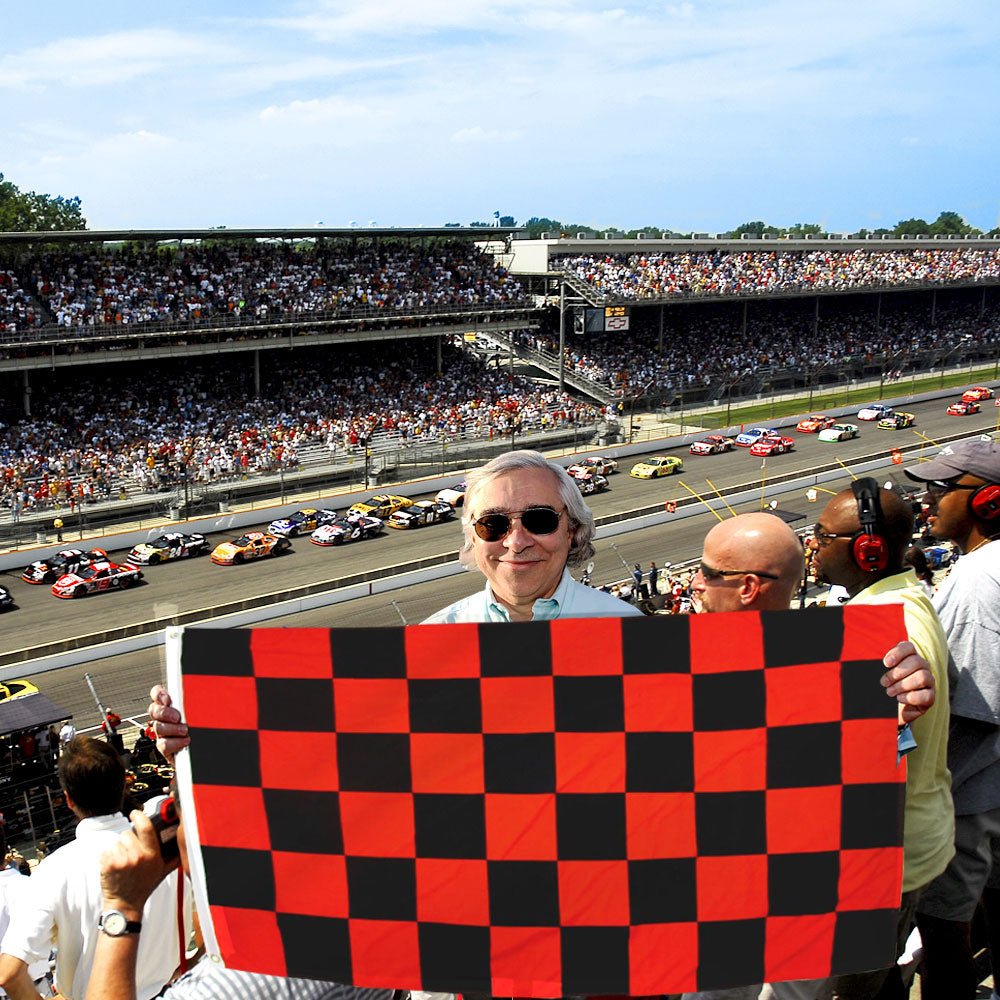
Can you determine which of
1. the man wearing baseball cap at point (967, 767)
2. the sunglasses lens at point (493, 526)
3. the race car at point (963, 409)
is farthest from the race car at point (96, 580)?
the race car at point (963, 409)

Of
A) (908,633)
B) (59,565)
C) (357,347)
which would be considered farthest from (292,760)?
(357,347)

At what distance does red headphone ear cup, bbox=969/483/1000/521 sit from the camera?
14.2ft

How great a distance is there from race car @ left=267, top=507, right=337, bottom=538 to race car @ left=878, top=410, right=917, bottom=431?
2648cm

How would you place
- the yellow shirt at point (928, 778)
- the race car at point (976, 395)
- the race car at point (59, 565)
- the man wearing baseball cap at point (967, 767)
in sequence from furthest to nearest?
1. the race car at point (976, 395)
2. the race car at point (59, 565)
3. the man wearing baseball cap at point (967, 767)
4. the yellow shirt at point (928, 778)

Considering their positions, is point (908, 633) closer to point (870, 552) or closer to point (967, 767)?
point (870, 552)

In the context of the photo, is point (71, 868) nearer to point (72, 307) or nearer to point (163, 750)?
point (163, 750)

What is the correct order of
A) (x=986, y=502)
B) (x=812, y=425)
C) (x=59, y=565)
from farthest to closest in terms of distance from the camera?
(x=812, y=425) → (x=59, y=565) → (x=986, y=502)

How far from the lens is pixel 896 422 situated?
4709cm

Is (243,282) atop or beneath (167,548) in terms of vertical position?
atop

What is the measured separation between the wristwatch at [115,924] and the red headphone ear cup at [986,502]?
3.44m

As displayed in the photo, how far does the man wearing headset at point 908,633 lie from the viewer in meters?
3.51

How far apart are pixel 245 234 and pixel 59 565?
1899cm

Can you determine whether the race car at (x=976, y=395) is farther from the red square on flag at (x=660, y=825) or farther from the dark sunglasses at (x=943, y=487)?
the red square on flag at (x=660, y=825)

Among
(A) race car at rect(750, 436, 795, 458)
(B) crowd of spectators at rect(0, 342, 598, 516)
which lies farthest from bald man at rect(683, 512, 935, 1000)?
(A) race car at rect(750, 436, 795, 458)
